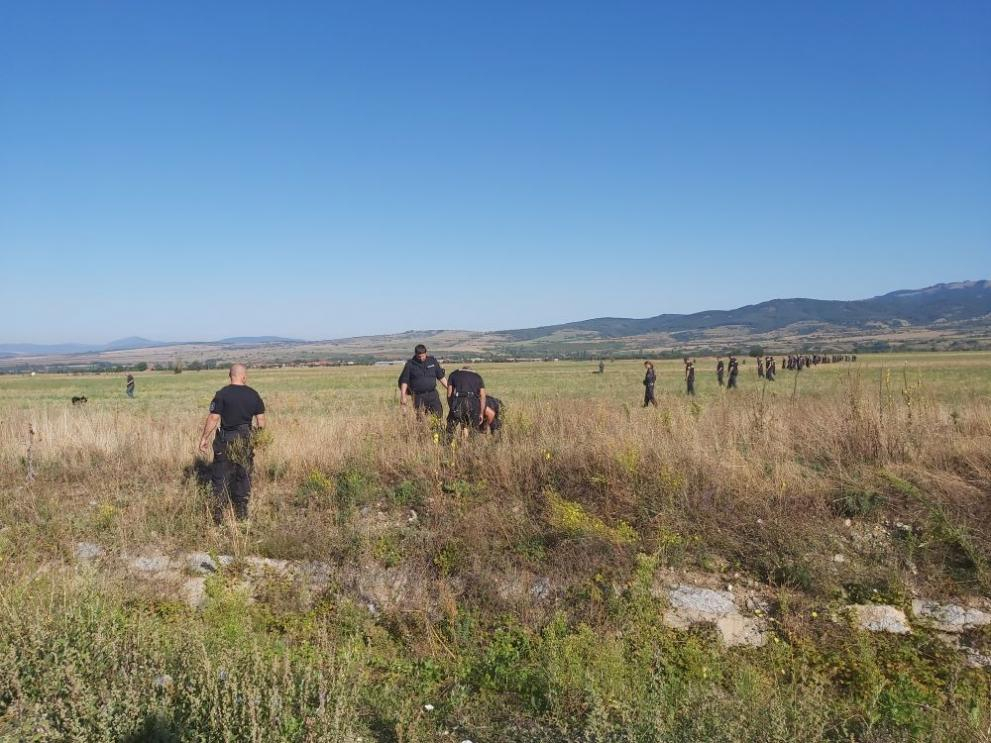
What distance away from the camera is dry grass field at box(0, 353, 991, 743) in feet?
11.5

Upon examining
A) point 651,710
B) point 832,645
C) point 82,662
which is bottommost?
point 832,645

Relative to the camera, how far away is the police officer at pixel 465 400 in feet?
30.6

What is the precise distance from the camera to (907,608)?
5039mm

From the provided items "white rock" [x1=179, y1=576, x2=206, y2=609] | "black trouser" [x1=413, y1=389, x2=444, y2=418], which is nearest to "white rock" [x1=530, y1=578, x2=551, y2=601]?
"white rock" [x1=179, y1=576, x2=206, y2=609]

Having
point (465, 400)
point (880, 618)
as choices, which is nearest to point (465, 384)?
point (465, 400)

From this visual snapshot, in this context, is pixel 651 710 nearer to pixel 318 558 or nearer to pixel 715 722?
pixel 715 722

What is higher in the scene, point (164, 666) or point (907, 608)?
point (164, 666)

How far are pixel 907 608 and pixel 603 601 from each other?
2311 mm

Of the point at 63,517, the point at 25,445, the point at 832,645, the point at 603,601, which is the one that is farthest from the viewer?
the point at 25,445

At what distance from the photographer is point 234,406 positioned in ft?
24.0

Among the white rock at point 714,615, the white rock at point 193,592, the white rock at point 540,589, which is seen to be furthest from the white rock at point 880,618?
the white rock at point 193,592

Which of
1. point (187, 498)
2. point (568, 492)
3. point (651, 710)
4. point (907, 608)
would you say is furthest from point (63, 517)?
point (907, 608)

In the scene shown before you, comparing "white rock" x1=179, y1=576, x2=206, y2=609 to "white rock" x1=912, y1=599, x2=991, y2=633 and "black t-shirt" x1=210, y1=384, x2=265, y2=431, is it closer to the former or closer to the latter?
"black t-shirt" x1=210, y1=384, x2=265, y2=431

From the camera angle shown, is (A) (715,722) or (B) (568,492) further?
(B) (568,492)
